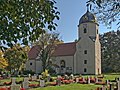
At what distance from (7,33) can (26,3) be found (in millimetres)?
691

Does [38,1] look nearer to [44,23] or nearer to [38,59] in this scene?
[44,23]

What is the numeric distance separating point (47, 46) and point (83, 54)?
9184 mm

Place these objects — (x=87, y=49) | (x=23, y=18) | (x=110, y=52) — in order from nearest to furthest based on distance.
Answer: (x=23, y=18) → (x=87, y=49) → (x=110, y=52)

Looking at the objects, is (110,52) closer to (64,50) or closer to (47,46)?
(64,50)

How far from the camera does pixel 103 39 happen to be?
84.6 m

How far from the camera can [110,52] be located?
261 ft

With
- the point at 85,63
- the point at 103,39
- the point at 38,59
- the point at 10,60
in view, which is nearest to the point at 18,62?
the point at 10,60

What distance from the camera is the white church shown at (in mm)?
65562

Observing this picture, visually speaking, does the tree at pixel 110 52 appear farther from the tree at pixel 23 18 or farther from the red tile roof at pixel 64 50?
the tree at pixel 23 18

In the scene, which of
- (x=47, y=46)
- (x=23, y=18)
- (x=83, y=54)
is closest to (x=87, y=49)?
(x=83, y=54)

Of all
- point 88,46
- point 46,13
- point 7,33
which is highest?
point 88,46

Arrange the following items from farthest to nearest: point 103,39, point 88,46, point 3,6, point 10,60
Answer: point 103,39 < point 88,46 < point 10,60 < point 3,6

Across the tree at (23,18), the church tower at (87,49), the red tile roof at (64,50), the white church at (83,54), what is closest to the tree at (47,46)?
the red tile roof at (64,50)

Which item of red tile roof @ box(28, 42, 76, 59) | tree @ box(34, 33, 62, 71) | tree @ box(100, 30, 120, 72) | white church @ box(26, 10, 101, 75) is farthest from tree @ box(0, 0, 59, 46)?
tree @ box(100, 30, 120, 72)
